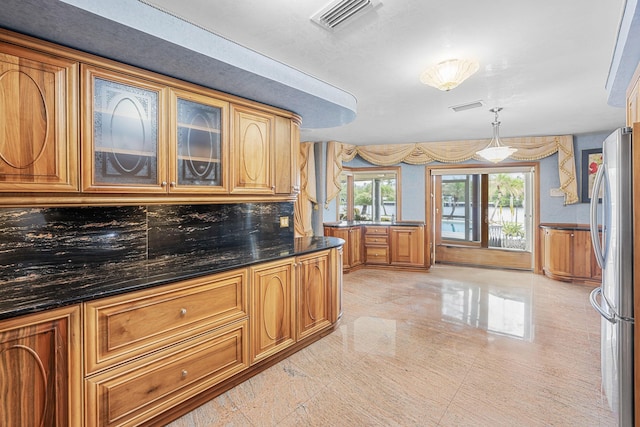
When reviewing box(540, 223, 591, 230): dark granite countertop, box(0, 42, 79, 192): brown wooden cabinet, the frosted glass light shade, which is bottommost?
box(540, 223, 591, 230): dark granite countertop

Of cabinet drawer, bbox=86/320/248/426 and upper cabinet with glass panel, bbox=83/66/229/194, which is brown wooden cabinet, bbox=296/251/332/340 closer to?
cabinet drawer, bbox=86/320/248/426

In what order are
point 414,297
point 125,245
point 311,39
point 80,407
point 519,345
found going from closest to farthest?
point 80,407, point 311,39, point 125,245, point 519,345, point 414,297

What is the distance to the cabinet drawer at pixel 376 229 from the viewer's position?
6102 mm

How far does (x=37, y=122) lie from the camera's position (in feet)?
5.73

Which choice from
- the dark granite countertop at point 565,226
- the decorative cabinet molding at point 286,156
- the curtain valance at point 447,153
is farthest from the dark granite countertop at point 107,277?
the dark granite countertop at point 565,226

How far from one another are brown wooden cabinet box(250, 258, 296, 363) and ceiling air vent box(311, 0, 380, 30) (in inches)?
67.2

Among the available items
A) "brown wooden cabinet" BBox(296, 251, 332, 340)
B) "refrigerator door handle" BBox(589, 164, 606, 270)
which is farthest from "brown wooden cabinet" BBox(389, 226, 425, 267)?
"refrigerator door handle" BBox(589, 164, 606, 270)

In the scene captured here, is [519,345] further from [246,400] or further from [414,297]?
[246,400]

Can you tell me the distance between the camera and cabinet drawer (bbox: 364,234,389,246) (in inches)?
240

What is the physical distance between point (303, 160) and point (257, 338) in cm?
381

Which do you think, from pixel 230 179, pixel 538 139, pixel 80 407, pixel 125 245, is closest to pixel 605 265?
pixel 230 179

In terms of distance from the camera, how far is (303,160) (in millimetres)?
5715

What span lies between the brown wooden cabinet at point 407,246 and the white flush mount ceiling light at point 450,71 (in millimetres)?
3757

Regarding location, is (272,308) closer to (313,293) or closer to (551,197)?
(313,293)
